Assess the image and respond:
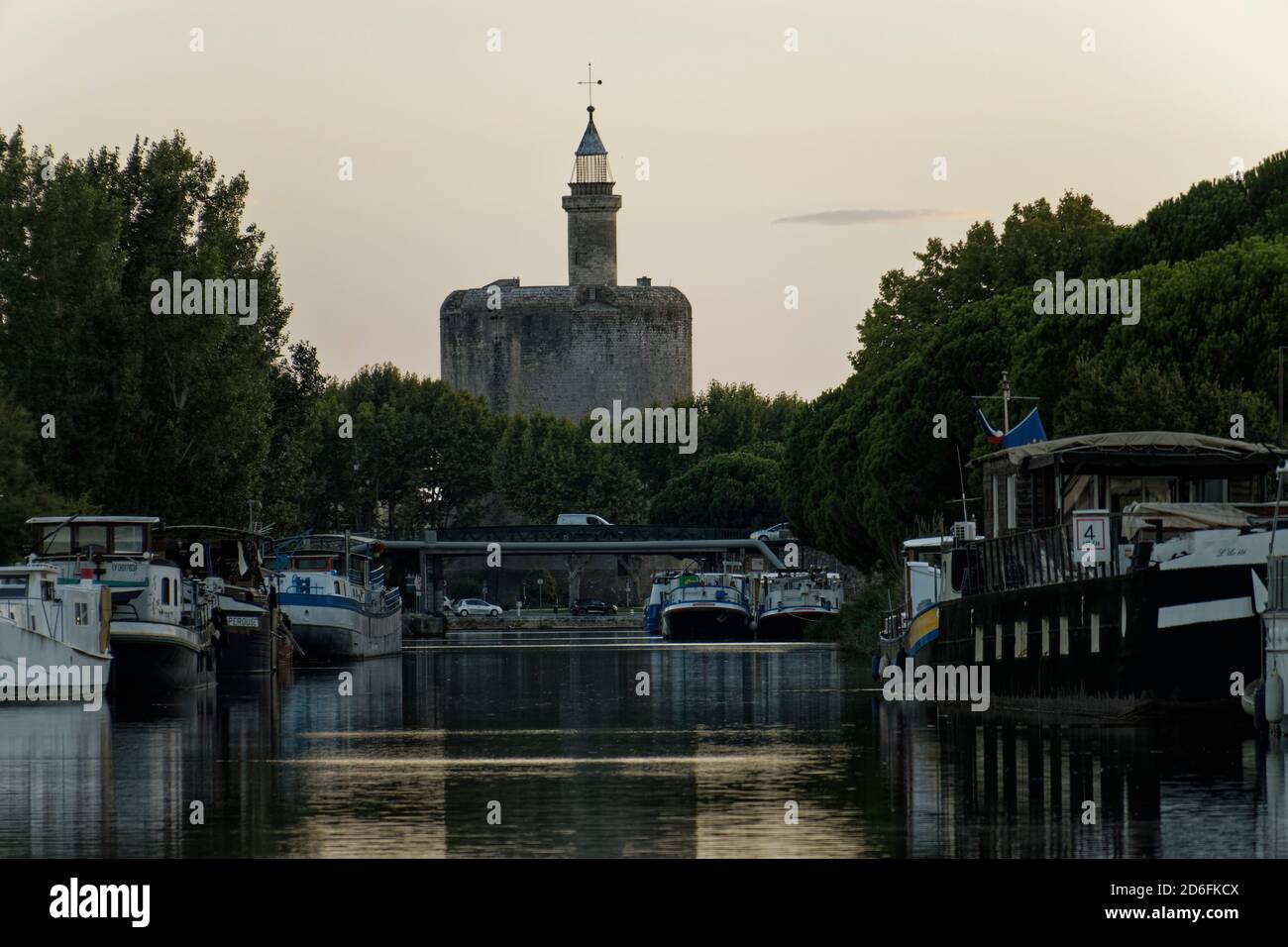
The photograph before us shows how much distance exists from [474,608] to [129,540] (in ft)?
350

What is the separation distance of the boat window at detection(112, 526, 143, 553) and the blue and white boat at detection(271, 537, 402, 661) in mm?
21202

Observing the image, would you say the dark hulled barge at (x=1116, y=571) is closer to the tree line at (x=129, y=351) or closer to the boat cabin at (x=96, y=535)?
the boat cabin at (x=96, y=535)

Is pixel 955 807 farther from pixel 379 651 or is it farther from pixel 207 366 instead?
pixel 379 651

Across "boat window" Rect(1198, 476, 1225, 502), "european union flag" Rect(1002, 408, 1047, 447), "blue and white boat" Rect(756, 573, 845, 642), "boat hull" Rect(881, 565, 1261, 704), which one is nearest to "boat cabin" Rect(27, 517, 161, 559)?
"european union flag" Rect(1002, 408, 1047, 447)

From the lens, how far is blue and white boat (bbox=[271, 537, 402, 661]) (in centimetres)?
9225

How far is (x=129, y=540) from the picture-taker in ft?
220

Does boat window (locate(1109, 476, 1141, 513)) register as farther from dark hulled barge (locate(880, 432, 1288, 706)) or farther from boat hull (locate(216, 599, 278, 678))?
boat hull (locate(216, 599, 278, 678))

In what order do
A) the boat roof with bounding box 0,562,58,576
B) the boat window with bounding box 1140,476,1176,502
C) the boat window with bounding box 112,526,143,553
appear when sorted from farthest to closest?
the boat window with bounding box 112,526,143,553 < the boat roof with bounding box 0,562,58,576 < the boat window with bounding box 1140,476,1176,502

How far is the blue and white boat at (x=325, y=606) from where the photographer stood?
303 feet

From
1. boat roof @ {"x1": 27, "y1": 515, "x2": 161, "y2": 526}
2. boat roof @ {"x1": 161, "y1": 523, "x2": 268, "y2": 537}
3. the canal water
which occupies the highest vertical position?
boat roof @ {"x1": 161, "y1": 523, "x2": 268, "y2": 537}

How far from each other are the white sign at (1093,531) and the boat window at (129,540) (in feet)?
96.3

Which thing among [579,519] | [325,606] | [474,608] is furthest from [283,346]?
[579,519]

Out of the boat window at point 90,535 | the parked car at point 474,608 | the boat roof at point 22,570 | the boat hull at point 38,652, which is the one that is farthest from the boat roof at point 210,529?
the parked car at point 474,608
